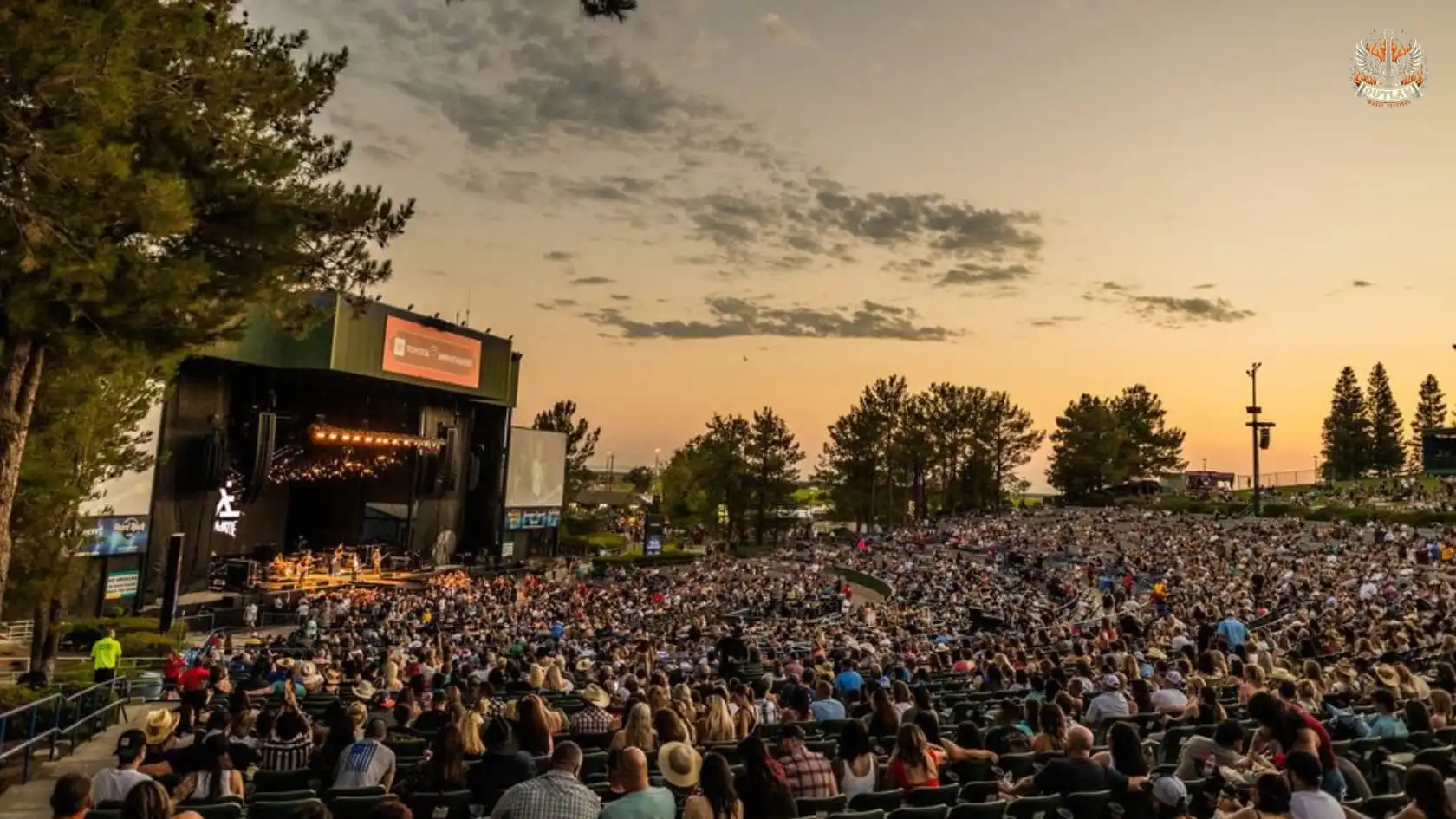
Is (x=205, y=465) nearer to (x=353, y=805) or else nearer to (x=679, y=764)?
(x=353, y=805)

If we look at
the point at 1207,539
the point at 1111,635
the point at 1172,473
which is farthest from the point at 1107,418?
the point at 1111,635

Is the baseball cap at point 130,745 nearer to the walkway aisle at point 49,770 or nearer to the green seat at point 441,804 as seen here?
the green seat at point 441,804

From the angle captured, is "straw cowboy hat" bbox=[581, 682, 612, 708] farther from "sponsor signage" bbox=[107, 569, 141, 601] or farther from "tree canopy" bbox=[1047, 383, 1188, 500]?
"tree canopy" bbox=[1047, 383, 1188, 500]

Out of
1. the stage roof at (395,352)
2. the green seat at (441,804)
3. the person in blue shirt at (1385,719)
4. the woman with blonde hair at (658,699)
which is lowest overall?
the green seat at (441,804)

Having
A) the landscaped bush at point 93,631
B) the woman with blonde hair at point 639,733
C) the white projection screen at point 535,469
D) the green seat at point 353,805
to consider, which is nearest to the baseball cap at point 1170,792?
the woman with blonde hair at point 639,733

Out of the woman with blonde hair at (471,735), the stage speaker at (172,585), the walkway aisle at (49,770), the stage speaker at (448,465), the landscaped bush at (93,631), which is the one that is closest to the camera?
the woman with blonde hair at (471,735)

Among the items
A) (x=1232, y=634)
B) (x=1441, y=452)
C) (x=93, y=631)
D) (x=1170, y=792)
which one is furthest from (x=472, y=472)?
(x=1441, y=452)

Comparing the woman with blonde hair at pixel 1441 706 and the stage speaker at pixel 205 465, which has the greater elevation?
the stage speaker at pixel 205 465

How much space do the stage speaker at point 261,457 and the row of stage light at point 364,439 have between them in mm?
2499

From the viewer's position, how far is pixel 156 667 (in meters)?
18.4

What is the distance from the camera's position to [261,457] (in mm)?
33031

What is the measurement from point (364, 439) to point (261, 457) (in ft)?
16.2

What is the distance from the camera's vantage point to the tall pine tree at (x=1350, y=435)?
88000mm

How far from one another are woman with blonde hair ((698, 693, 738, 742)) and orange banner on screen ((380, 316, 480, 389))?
33387 mm
